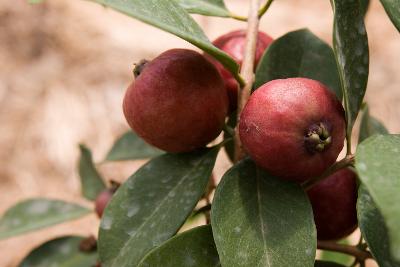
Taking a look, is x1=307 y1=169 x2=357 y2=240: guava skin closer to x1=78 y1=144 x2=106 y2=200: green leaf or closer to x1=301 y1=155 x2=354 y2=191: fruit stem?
x1=301 y1=155 x2=354 y2=191: fruit stem

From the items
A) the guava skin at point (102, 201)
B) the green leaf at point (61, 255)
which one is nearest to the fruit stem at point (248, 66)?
the guava skin at point (102, 201)

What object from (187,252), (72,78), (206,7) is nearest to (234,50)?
(206,7)

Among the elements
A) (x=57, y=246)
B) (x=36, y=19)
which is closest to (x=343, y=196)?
(x=57, y=246)

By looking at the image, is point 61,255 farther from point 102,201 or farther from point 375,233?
point 375,233

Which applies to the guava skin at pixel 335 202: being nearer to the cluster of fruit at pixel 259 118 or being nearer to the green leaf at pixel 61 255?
the cluster of fruit at pixel 259 118

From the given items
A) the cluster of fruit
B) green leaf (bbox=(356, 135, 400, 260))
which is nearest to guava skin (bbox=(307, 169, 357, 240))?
the cluster of fruit
